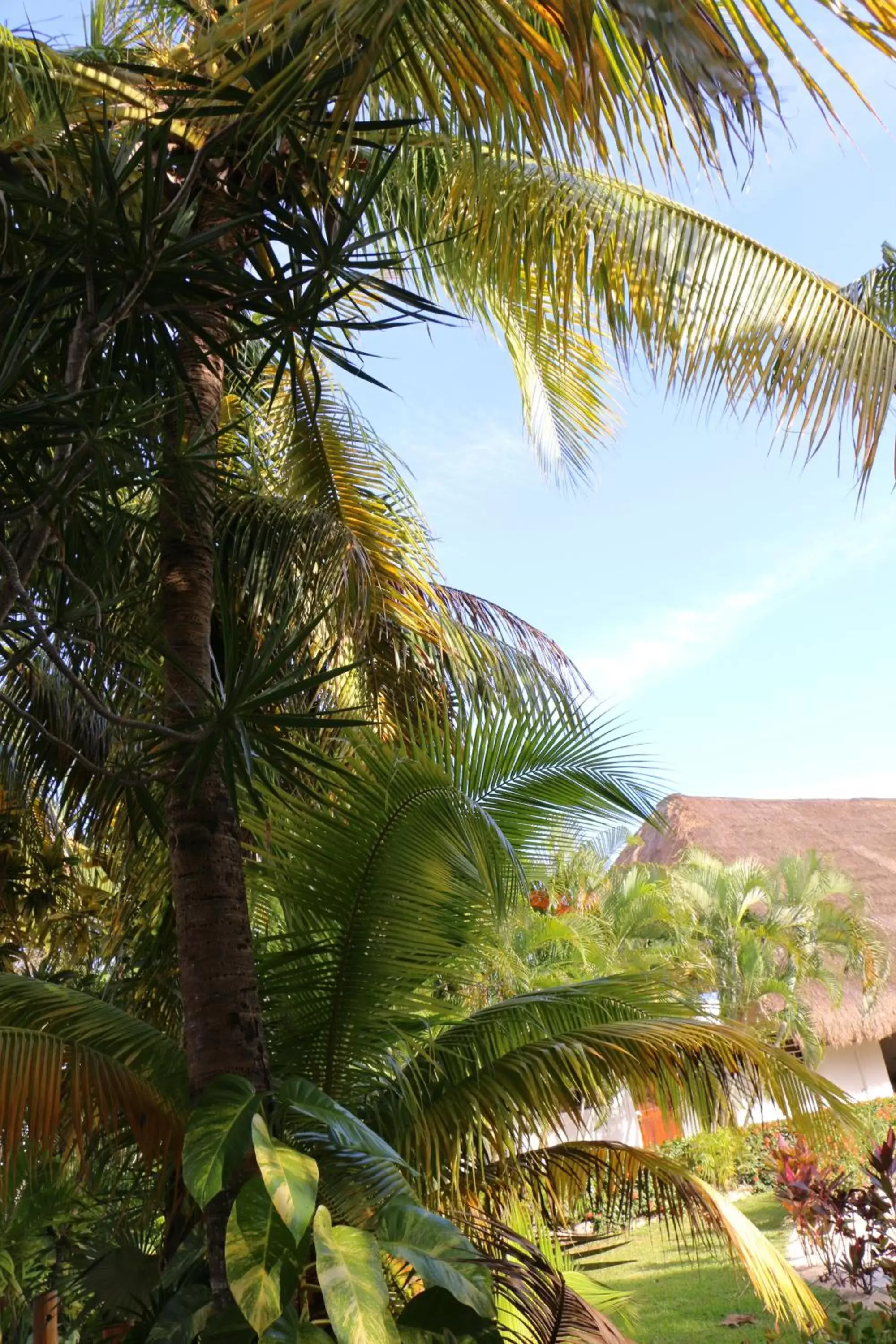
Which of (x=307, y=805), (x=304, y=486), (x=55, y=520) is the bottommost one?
(x=307, y=805)

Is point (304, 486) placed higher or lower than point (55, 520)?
higher

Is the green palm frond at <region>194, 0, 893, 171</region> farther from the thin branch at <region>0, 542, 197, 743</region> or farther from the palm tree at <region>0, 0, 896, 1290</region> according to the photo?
the thin branch at <region>0, 542, 197, 743</region>

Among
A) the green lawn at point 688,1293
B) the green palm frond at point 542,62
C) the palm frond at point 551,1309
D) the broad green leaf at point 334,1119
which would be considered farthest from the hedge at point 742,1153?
the green palm frond at point 542,62

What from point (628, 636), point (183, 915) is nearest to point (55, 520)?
point (183, 915)

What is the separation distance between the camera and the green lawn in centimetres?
757

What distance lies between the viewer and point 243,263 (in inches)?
135

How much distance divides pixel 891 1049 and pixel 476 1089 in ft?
65.4

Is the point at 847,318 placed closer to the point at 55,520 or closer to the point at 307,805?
the point at 307,805

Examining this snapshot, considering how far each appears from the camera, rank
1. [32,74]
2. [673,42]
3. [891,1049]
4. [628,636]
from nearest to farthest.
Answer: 1. [673,42]
2. [32,74]
3. [891,1049]
4. [628,636]

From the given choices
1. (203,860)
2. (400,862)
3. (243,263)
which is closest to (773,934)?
(400,862)

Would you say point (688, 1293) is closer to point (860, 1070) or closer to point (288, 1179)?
point (288, 1179)

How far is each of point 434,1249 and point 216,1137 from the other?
550mm

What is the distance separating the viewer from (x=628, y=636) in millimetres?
29266

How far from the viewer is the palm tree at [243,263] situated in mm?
2275
